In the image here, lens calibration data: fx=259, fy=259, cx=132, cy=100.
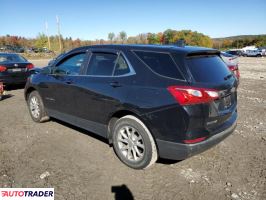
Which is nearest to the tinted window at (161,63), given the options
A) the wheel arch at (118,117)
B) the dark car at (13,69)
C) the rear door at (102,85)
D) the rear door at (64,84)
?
the rear door at (102,85)

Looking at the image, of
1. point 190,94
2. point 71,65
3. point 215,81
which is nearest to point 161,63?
point 190,94

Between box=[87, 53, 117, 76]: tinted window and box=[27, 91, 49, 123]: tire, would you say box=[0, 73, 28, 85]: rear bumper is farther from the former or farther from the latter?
box=[87, 53, 117, 76]: tinted window

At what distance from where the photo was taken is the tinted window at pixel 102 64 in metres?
4.07

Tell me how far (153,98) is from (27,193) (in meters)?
1.95

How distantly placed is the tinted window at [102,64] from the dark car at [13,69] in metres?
6.44

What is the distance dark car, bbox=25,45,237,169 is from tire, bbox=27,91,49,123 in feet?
4.44

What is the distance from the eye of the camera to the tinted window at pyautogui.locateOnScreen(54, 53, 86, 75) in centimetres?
466

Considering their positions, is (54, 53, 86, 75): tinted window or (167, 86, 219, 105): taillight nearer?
(167, 86, 219, 105): taillight

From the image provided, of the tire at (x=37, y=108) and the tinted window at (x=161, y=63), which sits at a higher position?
the tinted window at (x=161, y=63)

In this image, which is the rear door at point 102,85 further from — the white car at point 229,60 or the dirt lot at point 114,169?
the white car at point 229,60

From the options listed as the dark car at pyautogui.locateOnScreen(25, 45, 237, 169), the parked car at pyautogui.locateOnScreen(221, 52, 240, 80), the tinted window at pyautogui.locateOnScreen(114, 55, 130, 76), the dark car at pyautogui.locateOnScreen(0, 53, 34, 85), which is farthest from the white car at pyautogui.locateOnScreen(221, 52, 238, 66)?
the dark car at pyautogui.locateOnScreen(0, 53, 34, 85)

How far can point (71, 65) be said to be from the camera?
488 cm

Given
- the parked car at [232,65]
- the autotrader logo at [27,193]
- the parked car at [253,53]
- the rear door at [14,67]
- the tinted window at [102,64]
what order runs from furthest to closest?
the parked car at [253,53] < the rear door at [14,67] < the parked car at [232,65] < the tinted window at [102,64] < the autotrader logo at [27,193]

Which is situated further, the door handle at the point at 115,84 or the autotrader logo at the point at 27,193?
the door handle at the point at 115,84
